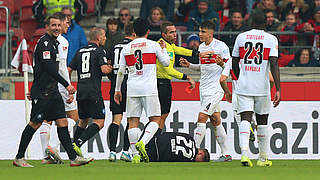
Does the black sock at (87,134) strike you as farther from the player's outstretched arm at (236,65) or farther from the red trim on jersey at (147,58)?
the player's outstretched arm at (236,65)

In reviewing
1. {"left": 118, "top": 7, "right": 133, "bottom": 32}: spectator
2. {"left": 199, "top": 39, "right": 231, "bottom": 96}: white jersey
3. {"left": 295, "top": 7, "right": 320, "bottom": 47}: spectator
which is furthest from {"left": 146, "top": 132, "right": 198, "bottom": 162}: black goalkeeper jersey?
{"left": 118, "top": 7, "right": 133, "bottom": 32}: spectator

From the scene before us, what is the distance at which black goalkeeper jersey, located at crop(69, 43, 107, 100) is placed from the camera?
14.0 m

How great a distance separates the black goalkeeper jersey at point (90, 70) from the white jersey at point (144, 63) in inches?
50.8

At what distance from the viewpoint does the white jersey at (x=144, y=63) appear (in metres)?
12.7

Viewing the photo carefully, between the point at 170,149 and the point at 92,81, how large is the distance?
1710 mm

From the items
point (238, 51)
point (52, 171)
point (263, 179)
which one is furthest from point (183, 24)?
point (263, 179)

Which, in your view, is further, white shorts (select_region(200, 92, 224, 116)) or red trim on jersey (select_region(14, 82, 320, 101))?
red trim on jersey (select_region(14, 82, 320, 101))

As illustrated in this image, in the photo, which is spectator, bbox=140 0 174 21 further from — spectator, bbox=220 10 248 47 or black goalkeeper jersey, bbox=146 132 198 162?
black goalkeeper jersey, bbox=146 132 198 162

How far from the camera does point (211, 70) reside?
14484 millimetres

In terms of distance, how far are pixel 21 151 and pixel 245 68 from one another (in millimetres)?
3393

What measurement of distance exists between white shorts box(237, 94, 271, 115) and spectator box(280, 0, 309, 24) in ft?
22.8

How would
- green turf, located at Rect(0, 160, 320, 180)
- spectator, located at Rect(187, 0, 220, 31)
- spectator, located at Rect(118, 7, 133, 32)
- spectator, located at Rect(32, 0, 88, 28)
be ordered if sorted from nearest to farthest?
green turf, located at Rect(0, 160, 320, 180), spectator, located at Rect(187, 0, 220, 31), spectator, located at Rect(118, 7, 133, 32), spectator, located at Rect(32, 0, 88, 28)

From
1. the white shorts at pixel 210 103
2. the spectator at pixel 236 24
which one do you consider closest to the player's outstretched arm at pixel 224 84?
the white shorts at pixel 210 103

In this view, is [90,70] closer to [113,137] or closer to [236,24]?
[113,137]
